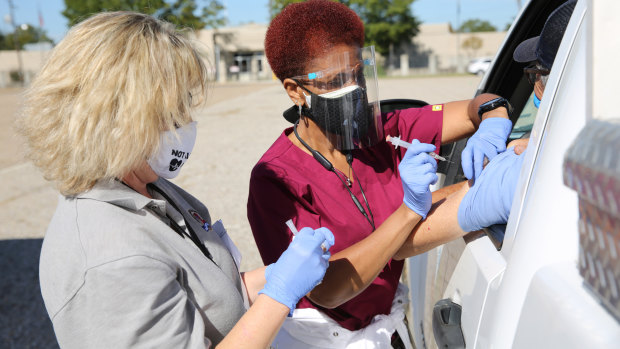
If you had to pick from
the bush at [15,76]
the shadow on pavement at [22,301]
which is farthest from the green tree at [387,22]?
the shadow on pavement at [22,301]

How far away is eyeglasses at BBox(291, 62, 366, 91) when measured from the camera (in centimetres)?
188

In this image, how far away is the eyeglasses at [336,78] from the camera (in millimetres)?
1884

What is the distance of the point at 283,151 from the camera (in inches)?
73.8

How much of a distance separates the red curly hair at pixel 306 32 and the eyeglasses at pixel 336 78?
2.5 inches

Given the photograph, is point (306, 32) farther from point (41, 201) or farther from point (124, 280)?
point (41, 201)

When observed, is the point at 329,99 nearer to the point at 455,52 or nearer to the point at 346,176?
the point at 346,176

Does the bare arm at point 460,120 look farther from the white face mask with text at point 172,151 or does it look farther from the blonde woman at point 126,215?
the white face mask with text at point 172,151

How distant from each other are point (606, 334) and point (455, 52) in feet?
187

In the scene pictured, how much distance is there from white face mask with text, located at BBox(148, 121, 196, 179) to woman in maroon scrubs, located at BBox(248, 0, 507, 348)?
34 cm

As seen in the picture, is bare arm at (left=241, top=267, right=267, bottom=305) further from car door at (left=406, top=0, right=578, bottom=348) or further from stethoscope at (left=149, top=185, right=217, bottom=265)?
car door at (left=406, top=0, right=578, bottom=348)

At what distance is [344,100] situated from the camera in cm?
188

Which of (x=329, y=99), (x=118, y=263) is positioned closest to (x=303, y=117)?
(x=329, y=99)

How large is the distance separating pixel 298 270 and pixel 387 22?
2102 inches

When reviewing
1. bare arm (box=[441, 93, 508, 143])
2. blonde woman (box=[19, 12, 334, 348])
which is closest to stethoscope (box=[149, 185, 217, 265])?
blonde woman (box=[19, 12, 334, 348])
